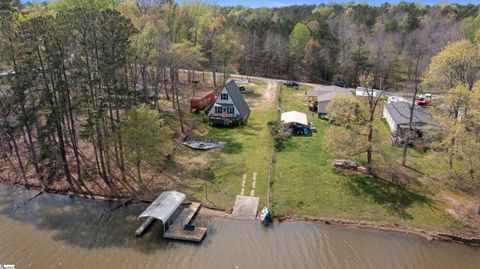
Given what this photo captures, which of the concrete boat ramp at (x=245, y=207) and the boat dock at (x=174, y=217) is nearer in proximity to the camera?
the boat dock at (x=174, y=217)

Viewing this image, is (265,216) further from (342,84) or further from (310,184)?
(342,84)

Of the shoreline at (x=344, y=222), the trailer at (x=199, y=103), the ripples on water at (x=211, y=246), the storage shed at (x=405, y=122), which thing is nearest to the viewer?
the ripples on water at (x=211, y=246)

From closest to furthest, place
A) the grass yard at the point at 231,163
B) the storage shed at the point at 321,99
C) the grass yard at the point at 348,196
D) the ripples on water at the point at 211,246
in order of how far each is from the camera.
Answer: the ripples on water at the point at 211,246
the grass yard at the point at 348,196
the grass yard at the point at 231,163
the storage shed at the point at 321,99

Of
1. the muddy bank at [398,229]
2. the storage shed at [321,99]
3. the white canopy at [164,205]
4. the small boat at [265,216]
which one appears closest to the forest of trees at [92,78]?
the white canopy at [164,205]

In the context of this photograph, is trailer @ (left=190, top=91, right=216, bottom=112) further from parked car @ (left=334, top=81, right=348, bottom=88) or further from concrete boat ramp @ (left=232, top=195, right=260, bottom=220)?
parked car @ (left=334, top=81, right=348, bottom=88)

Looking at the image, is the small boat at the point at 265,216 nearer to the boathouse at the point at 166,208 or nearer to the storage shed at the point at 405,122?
the boathouse at the point at 166,208

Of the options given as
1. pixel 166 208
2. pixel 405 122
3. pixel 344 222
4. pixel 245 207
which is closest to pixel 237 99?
pixel 405 122

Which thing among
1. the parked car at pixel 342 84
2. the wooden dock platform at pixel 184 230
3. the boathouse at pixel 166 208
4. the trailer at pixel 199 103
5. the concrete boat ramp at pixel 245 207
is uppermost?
the parked car at pixel 342 84
